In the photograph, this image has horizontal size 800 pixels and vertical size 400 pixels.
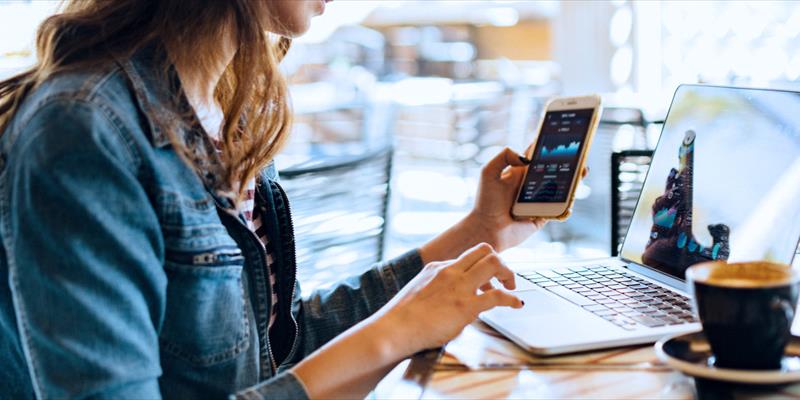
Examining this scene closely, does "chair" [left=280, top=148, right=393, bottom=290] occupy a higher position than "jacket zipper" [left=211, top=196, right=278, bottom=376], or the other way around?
"jacket zipper" [left=211, top=196, right=278, bottom=376]

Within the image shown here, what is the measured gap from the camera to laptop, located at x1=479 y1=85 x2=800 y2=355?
87 cm

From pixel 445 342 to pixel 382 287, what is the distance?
0.96ft

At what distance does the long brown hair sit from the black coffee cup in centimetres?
47

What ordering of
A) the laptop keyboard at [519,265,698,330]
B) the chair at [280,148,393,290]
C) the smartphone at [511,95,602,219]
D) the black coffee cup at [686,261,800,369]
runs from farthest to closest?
1. the chair at [280,148,393,290]
2. the smartphone at [511,95,602,219]
3. the laptop keyboard at [519,265,698,330]
4. the black coffee cup at [686,261,800,369]

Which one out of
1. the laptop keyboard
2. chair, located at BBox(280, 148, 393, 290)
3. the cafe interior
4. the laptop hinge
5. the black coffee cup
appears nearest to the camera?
the black coffee cup

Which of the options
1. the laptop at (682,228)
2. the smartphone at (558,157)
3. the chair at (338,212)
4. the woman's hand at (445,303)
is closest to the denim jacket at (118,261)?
the woman's hand at (445,303)

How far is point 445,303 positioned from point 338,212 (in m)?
1.01

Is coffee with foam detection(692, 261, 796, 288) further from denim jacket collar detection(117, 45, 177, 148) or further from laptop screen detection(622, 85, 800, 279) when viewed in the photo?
denim jacket collar detection(117, 45, 177, 148)

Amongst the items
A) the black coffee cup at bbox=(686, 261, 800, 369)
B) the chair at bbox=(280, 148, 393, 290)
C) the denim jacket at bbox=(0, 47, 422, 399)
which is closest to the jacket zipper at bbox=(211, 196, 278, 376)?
the denim jacket at bbox=(0, 47, 422, 399)

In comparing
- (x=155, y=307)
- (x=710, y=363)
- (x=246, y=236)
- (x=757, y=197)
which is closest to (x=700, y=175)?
(x=757, y=197)

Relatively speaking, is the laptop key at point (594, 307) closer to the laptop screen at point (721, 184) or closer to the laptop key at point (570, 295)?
the laptop key at point (570, 295)

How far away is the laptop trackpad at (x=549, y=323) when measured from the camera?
2.71 ft

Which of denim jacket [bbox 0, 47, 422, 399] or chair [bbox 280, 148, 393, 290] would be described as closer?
denim jacket [bbox 0, 47, 422, 399]

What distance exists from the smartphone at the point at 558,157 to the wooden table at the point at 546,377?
31 cm
